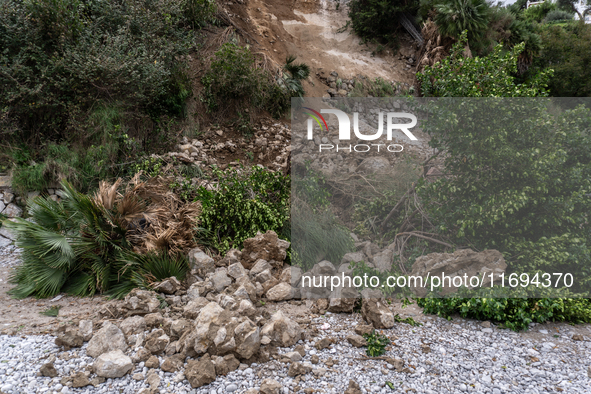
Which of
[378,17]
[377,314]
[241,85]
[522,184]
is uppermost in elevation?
[378,17]

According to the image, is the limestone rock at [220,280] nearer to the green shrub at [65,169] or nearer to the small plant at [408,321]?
the small plant at [408,321]

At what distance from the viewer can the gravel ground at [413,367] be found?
2.97 meters

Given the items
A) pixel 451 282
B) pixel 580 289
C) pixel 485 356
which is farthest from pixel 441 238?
pixel 485 356

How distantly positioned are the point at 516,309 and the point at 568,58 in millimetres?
17177

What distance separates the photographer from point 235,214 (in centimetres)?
571

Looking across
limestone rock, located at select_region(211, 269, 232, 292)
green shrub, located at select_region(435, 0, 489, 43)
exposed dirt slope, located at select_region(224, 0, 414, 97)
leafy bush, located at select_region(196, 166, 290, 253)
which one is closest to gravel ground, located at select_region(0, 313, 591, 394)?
limestone rock, located at select_region(211, 269, 232, 292)

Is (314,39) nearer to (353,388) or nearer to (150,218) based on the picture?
(150,218)

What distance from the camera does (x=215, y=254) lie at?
18.4 feet

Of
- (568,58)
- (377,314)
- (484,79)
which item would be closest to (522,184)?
(484,79)

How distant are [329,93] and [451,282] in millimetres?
10496

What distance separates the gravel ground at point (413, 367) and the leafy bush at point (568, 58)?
48.1ft

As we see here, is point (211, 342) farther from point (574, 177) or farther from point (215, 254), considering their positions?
point (574, 177)

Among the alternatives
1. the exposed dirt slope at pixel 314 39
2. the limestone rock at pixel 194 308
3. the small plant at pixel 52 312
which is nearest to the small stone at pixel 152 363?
the limestone rock at pixel 194 308

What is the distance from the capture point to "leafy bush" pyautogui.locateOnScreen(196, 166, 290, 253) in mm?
5656
